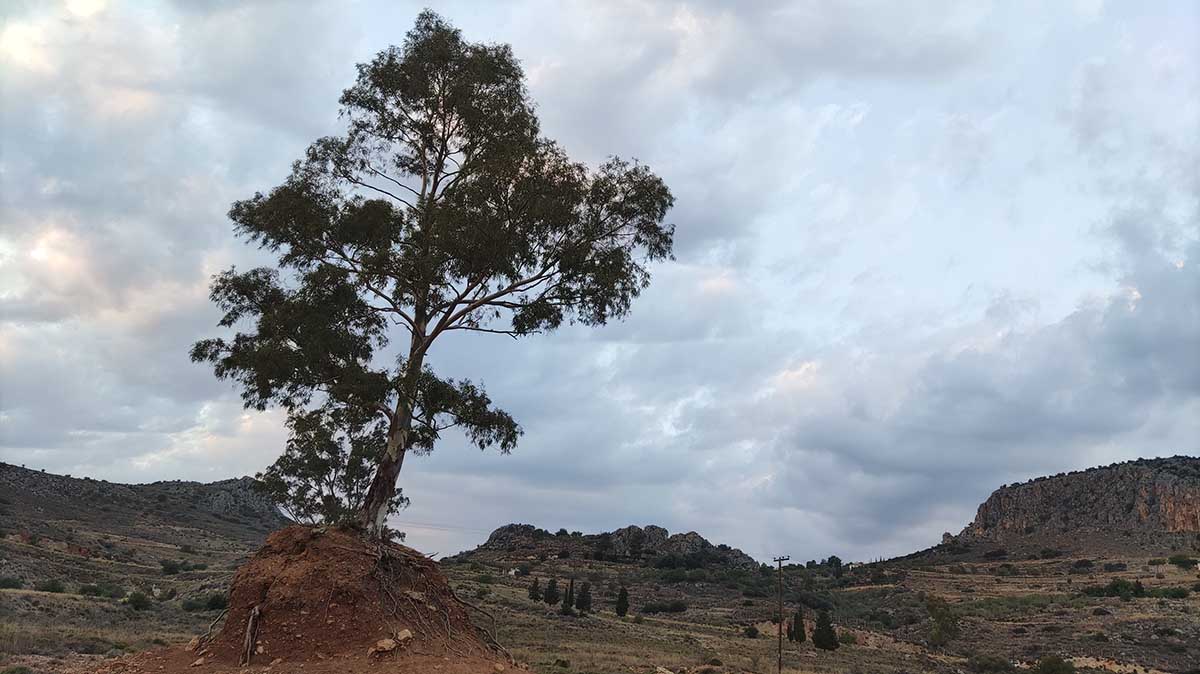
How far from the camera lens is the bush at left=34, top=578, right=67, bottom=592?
50.6 metres

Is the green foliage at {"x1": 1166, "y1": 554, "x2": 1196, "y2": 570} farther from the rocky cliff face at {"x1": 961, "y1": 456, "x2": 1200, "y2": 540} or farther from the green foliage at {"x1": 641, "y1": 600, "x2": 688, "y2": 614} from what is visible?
the green foliage at {"x1": 641, "y1": 600, "x2": 688, "y2": 614}

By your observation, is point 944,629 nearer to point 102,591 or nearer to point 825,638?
point 825,638

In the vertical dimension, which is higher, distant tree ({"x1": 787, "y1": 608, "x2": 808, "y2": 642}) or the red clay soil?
the red clay soil

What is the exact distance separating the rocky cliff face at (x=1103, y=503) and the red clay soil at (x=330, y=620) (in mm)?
128390

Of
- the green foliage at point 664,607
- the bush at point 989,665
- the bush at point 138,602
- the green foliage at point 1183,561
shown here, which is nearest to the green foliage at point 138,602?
the bush at point 138,602

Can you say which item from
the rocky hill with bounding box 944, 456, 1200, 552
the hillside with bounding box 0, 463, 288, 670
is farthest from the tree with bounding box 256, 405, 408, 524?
the rocky hill with bounding box 944, 456, 1200, 552

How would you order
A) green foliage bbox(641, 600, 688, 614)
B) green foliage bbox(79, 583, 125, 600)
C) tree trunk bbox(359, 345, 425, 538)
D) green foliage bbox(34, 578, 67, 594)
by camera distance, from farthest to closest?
green foliage bbox(641, 600, 688, 614)
green foliage bbox(34, 578, 67, 594)
green foliage bbox(79, 583, 125, 600)
tree trunk bbox(359, 345, 425, 538)

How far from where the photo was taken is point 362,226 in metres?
20.9

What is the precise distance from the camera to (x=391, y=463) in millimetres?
18281

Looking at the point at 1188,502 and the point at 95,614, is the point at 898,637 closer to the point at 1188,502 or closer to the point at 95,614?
the point at 95,614

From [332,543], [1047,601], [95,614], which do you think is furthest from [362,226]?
[1047,601]

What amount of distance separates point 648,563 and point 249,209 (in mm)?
115995

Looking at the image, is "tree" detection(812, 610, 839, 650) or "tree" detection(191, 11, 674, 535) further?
"tree" detection(812, 610, 839, 650)

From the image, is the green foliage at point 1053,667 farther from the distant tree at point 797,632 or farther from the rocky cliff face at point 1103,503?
the rocky cliff face at point 1103,503
